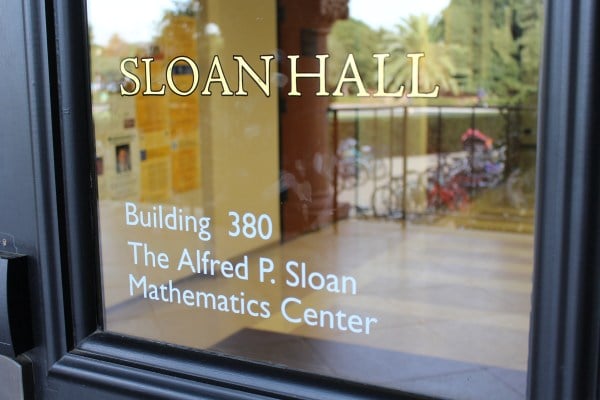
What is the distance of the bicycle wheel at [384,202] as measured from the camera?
6.60 meters

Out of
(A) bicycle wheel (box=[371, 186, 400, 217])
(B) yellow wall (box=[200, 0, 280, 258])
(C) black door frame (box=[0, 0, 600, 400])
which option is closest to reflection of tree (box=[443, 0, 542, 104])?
(A) bicycle wheel (box=[371, 186, 400, 217])

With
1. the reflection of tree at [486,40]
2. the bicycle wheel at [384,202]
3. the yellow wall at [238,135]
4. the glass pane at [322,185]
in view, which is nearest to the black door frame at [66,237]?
the glass pane at [322,185]

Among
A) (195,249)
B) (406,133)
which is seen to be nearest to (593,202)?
(195,249)

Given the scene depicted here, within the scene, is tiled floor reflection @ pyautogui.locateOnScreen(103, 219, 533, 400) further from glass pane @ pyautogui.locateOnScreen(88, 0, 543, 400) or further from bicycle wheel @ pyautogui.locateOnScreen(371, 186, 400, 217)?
bicycle wheel @ pyautogui.locateOnScreen(371, 186, 400, 217)

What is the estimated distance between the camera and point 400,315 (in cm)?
349

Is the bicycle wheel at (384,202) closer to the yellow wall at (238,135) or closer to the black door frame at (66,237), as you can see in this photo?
the yellow wall at (238,135)

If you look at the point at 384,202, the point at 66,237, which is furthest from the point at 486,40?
the point at 66,237

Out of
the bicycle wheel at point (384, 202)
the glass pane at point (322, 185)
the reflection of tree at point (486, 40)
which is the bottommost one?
the bicycle wheel at point (384, 202)

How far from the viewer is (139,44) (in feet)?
7.15

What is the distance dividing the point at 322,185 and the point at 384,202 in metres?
2.73

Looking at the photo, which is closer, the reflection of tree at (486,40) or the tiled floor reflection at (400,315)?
the tiled floor reflection at (400,315)

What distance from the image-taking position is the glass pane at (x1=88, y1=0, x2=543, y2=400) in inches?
40.1

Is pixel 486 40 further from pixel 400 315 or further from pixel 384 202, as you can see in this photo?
pixel 400 315

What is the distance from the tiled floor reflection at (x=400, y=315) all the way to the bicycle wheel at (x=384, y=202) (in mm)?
263
